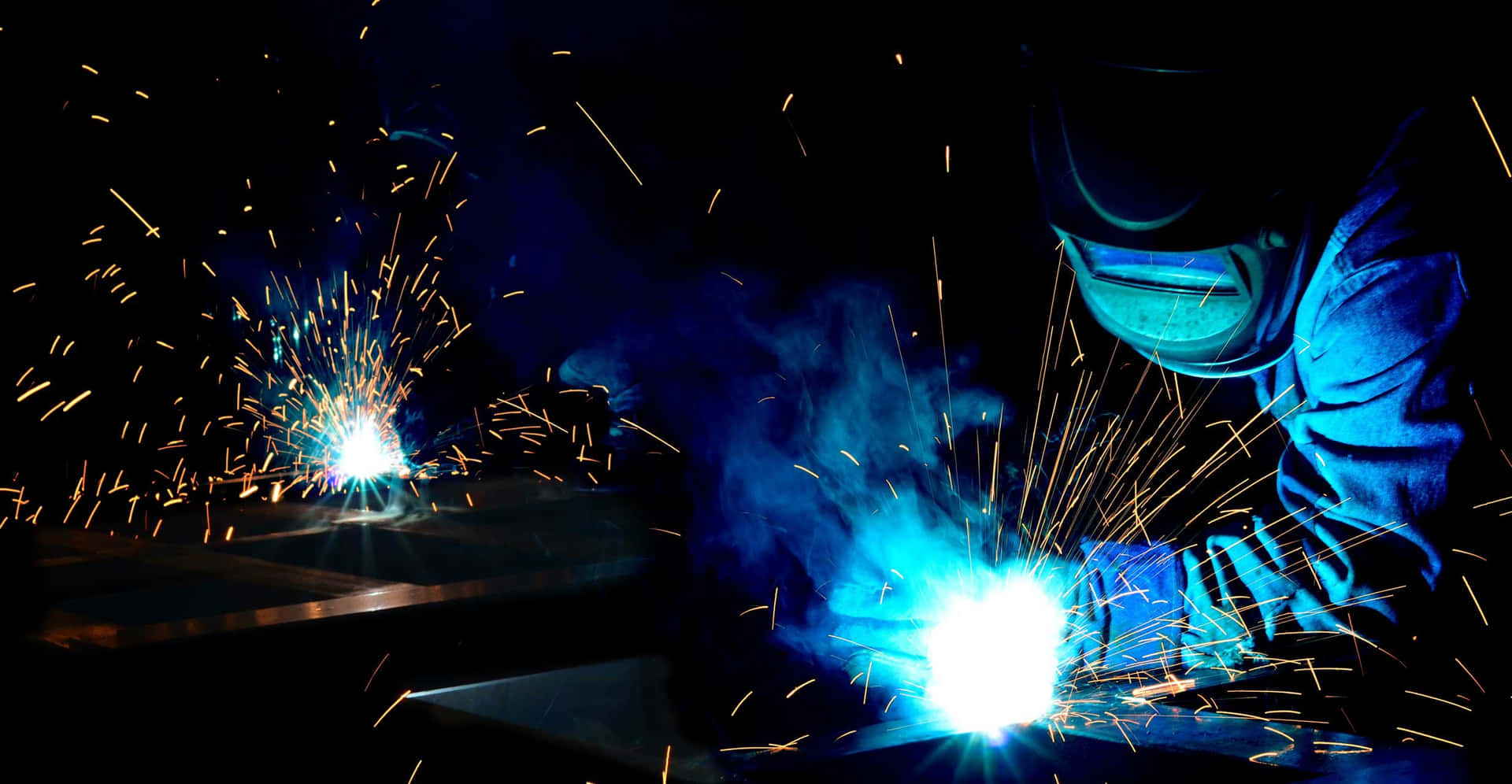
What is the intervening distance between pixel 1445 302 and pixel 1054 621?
1.46 m

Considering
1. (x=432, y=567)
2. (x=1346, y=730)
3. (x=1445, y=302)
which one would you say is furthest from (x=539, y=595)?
(x=1445, y=302)

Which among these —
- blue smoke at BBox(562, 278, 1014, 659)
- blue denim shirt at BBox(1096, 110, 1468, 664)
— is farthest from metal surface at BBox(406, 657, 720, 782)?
blue denim shirt at BBox(1096, 110, 1468, 664)

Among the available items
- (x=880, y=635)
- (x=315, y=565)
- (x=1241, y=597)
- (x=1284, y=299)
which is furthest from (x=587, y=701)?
(x=315, y=565)

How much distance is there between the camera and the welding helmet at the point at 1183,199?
3174 mm

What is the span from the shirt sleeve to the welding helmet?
10.5 inches

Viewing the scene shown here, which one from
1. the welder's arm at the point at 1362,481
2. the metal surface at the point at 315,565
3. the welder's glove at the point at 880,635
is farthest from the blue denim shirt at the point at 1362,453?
the metal surface at the point at 315,565

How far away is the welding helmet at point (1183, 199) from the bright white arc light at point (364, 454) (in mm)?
6815

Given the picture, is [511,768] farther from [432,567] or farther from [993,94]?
[432,567]

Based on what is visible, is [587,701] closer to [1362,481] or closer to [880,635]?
[880,635]

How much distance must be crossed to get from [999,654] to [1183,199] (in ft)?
5.26

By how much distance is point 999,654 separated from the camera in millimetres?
2869

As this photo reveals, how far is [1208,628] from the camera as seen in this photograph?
3010 millimetres

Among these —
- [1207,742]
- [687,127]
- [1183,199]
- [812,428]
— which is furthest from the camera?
[812,428]

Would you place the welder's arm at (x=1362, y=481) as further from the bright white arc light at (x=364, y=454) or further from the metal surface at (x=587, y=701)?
the bright white arc light at (x=364, y=454)
